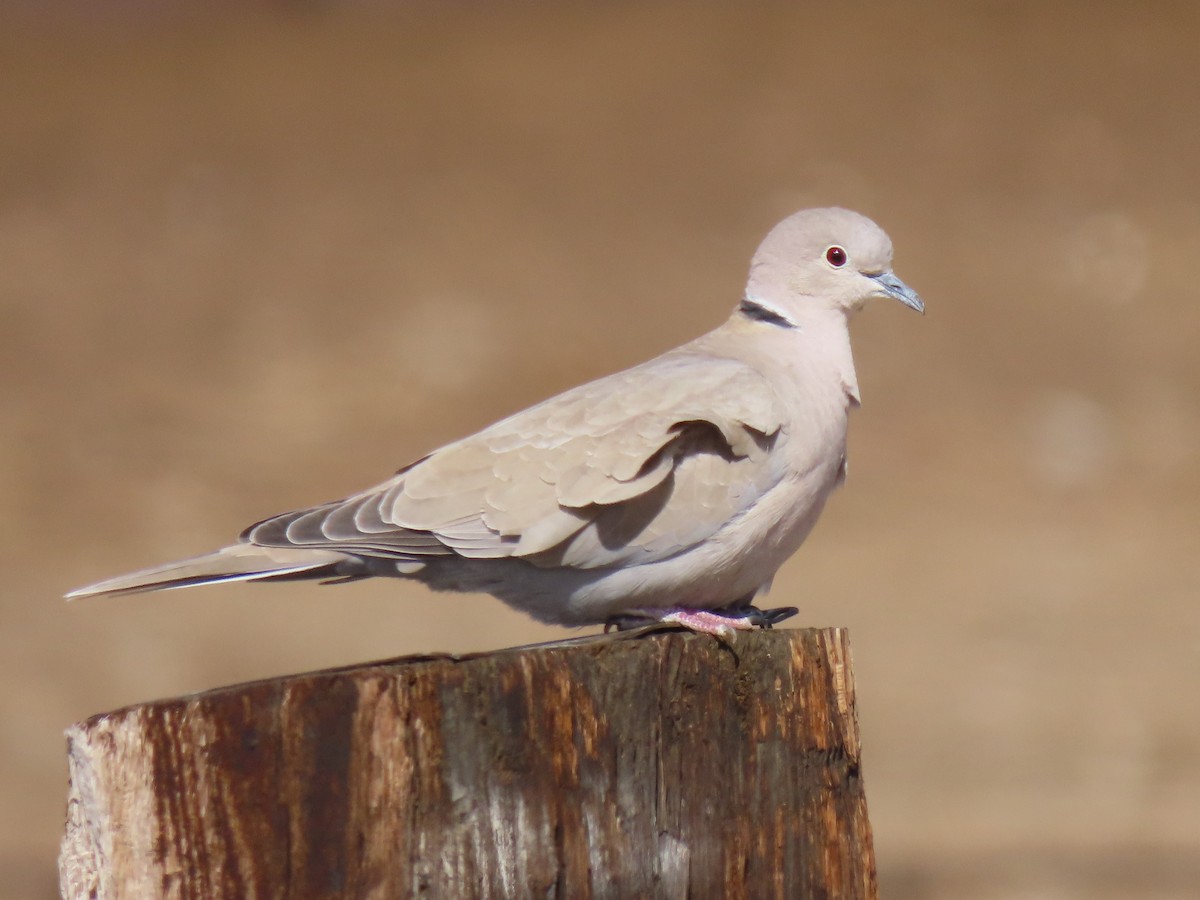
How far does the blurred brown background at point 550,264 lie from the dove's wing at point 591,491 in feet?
21.2

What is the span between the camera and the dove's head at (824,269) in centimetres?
426

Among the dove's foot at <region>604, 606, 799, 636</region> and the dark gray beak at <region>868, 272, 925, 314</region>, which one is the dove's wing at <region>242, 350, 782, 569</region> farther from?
the dark gray beak at <region>868, 272, 925, 314</region>

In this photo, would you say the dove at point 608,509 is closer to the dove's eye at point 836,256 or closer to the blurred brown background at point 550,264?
the dove's eye at point 836,256

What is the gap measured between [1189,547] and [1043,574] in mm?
1023

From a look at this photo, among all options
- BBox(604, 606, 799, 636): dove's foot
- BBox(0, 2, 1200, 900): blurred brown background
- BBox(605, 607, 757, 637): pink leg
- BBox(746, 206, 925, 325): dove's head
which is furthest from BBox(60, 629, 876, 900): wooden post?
BBox(0, 2, 1200, 900): blurred brown background

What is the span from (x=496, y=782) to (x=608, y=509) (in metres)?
1.13

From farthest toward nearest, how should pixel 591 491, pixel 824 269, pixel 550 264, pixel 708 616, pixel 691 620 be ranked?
pixel 550 264 → pixel 824 269 → pixel 591 491 → pixel 708 616 → pixel 691 620

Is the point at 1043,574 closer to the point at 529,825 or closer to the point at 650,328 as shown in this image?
the point at 650,328

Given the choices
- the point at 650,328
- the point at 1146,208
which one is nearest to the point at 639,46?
the point at 650,328

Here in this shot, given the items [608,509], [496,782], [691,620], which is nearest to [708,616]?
[691,620]

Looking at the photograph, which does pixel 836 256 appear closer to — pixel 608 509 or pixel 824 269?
pixel 824 269

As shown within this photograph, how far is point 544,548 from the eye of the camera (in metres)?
3.54

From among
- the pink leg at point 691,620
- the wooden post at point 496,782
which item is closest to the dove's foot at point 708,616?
the pink leg at point 691,620

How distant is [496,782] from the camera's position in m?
2.54
